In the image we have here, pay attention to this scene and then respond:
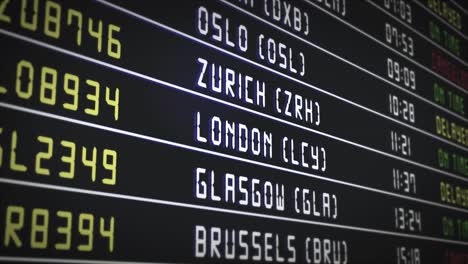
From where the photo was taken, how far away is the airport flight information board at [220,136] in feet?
7.23

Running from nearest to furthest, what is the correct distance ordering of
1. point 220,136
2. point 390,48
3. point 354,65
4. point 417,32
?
point 220,136, point 354,65, point 390,48, point 417,32

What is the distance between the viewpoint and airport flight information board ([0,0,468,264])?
2205mm

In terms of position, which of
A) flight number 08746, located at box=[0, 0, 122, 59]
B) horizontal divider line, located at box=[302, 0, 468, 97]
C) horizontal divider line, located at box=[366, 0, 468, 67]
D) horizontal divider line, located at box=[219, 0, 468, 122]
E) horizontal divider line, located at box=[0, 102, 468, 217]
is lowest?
horizontal divider line, located at box=[0, 102, 468, 217]

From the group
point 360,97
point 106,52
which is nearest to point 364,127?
point 360,97

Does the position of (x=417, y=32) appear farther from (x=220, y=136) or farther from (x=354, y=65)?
(x=220, y=136)

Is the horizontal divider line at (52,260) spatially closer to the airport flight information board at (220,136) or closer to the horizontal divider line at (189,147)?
the airport flight information board at (220,136)

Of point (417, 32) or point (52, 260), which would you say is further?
point (417, 32)

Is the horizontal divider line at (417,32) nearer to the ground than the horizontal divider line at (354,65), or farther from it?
farther from it

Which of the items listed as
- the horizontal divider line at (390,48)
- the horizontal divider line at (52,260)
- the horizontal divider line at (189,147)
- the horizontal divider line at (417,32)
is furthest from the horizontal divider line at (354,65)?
the horizontal divider line at (52,260)

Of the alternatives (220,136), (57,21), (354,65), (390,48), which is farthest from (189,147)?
(390,48)

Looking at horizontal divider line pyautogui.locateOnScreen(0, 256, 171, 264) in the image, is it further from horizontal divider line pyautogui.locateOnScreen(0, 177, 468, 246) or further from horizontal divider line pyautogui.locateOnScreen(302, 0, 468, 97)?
horizontal divider line pyautogui.locateOnScreen(302, 0, 468, 97)

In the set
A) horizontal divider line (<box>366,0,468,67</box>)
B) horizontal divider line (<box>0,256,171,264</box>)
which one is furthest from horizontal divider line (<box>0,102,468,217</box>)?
horizontal divider line (<box>366,0,468,67</box>)

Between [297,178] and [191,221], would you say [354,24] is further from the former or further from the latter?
[191,221]

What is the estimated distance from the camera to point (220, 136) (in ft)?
9.33
